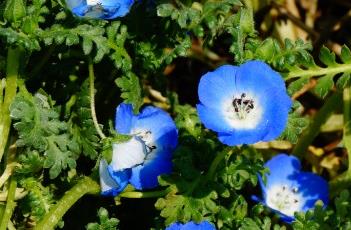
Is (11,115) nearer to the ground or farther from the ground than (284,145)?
farther from the ground

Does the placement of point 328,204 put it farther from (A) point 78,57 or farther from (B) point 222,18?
(A) point 78,57

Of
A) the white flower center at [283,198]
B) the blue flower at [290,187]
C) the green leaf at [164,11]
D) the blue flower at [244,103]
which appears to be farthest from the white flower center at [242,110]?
the white flower center at [283,198]

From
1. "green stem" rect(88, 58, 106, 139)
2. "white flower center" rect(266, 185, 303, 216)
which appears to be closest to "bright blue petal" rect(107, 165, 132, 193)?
"green stem" rect(88, 58, 106, 139)

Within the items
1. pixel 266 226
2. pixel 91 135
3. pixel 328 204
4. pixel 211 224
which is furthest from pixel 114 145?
pixel 328 204

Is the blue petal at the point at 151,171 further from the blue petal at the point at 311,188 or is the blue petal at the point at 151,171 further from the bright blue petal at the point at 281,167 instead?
the blue petal at the point at 311,188

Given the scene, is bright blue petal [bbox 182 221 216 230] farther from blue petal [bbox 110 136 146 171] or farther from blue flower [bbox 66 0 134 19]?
blue flower [bbox 66 0 134 19]

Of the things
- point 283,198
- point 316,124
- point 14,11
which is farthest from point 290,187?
point 14,11
